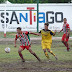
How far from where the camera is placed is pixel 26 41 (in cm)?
1430

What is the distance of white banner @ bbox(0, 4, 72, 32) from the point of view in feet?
117

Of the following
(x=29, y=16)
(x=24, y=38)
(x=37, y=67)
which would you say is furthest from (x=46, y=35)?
(x=29, y=16)

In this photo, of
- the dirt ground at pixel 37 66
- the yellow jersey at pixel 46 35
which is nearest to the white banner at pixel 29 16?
the yellow jersey at pixel 46 35

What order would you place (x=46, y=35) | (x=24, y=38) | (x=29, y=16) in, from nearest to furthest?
(x=24, y=38) → (x=46, y=35) → (x=29, y=16)

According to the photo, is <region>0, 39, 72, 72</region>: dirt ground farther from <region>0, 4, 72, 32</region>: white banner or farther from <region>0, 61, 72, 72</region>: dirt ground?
<region>0, 4, 72, 32</region>: white banner

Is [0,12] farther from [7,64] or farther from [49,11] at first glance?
[7,64]

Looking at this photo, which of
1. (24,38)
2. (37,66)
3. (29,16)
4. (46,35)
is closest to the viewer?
(37,66)

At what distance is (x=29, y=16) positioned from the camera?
117 feet

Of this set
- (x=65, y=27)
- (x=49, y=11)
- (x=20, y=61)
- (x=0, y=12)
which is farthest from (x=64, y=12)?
(x=20, y=61)

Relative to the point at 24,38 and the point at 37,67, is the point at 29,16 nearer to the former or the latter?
the point at 24,38

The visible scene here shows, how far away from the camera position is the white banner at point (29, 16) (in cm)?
3566

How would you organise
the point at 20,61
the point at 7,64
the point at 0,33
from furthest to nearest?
1. the point at 0,33
2. the point at 20,61
3. the point at 7,64

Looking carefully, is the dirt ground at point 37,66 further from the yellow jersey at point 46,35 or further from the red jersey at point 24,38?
the yellow jersey at point 46,35

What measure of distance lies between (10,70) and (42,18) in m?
23.9
